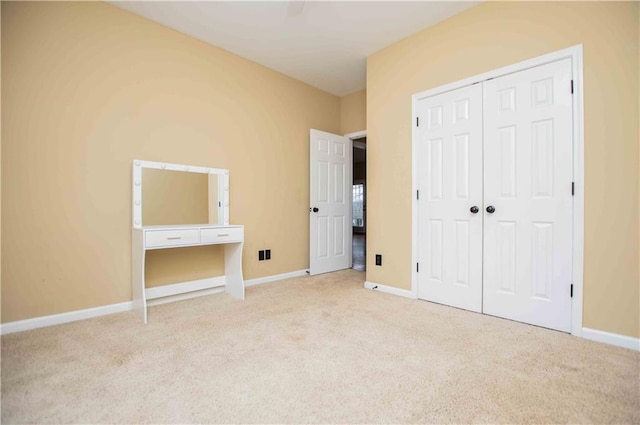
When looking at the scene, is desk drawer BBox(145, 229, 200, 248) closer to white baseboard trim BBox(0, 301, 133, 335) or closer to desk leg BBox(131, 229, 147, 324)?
desk leg BBox(131, 229, 147, 324)

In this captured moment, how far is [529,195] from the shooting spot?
2.36 metres

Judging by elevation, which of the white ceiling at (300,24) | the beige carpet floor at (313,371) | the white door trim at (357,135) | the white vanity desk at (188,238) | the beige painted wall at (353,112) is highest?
the white ceiling at (300,24)

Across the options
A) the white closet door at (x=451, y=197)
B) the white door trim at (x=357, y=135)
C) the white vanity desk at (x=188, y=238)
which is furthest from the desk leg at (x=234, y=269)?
the white door trim at (x=357, y=135)

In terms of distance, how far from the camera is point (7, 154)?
2.18 meters

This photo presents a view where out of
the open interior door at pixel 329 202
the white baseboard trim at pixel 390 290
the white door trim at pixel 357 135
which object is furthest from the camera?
the white door trim at pixel 357 135

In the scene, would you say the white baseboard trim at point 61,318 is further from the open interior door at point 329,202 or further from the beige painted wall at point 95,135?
the open interior door at point 329,202

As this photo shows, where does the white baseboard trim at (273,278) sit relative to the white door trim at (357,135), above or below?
below

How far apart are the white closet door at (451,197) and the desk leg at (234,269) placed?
1.81 meters

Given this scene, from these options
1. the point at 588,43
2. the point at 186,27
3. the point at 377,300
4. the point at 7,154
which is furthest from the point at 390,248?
the point at 7,154

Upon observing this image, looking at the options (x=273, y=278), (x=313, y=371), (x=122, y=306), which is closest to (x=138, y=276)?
(x=122, y=306)

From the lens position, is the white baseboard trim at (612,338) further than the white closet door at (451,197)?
No

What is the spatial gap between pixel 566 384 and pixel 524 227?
3.88 ft

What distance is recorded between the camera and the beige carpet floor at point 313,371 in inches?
52.4

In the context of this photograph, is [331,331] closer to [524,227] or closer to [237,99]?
[524,227]
